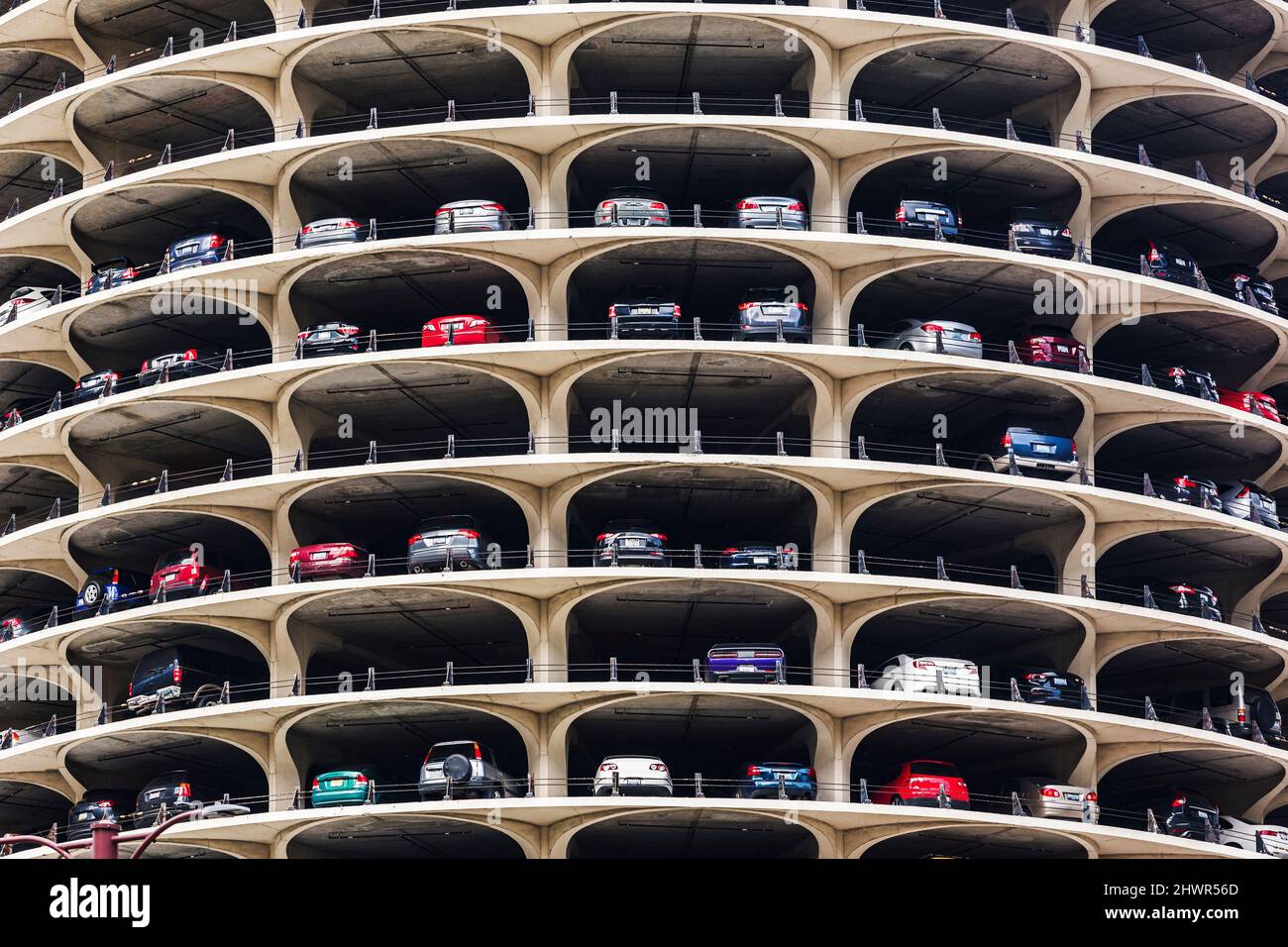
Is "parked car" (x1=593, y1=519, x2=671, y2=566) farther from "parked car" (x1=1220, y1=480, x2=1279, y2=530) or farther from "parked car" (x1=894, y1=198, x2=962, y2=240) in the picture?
"parked car" (x1=1220, y1=480, x2=1279, y2=530)

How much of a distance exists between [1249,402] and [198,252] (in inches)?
1125

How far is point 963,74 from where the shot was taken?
5547 cm

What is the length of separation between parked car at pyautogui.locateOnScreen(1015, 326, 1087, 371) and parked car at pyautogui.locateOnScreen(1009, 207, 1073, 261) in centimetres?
197

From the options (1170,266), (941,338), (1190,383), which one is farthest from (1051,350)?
(1170,266)

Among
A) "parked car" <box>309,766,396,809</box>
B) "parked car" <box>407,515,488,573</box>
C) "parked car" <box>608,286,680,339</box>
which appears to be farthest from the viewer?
→ "parked car" <box>608,286,680,339</box>

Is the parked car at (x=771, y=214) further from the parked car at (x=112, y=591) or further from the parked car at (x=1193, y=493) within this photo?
the parked car at (x=112, y=591)

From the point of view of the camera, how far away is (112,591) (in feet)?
170

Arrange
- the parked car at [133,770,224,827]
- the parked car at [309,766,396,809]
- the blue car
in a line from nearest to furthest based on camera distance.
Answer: the blue car
the parked car at [309,766,396,809]
the parked car at [133,770,224,827]

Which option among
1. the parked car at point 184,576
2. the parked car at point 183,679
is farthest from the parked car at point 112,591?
the parked car at point 183,679

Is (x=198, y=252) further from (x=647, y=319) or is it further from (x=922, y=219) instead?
(x=922, y=219)

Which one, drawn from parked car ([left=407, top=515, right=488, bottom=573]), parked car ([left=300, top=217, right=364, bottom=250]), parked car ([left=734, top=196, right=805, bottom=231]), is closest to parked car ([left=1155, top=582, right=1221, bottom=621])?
parked car ([left=734, top=196, right=805, bottom=231])

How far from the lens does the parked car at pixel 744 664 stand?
47062mm

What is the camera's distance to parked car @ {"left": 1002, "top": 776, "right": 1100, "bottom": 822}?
4806cm
